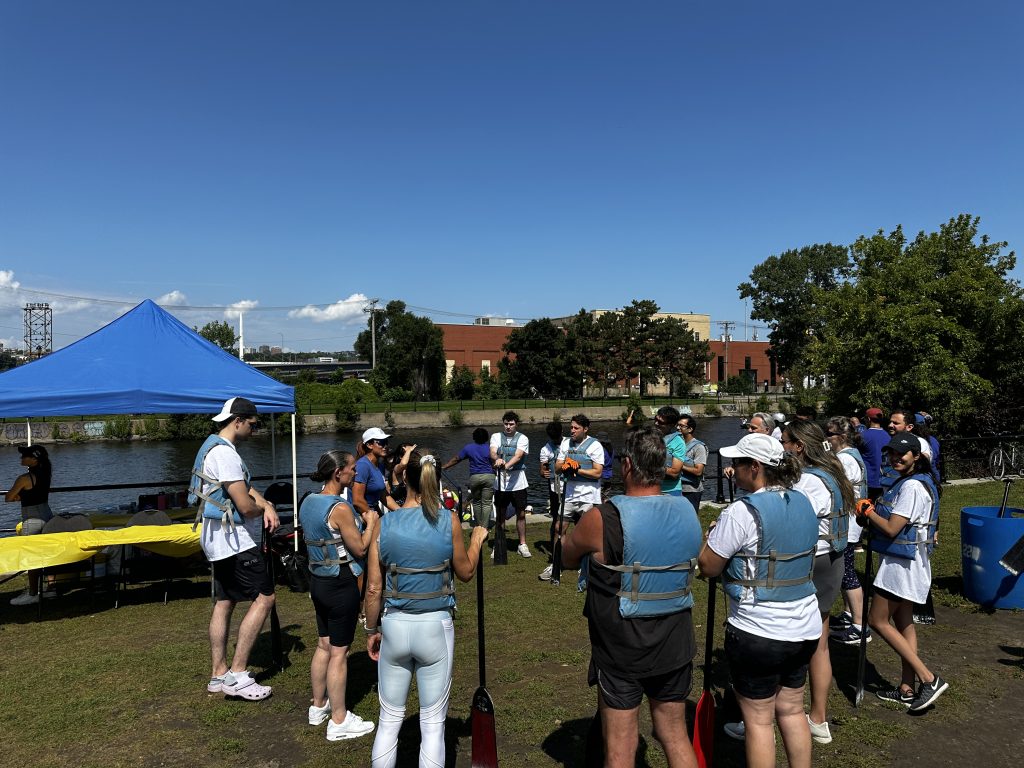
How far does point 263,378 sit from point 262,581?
420 cm

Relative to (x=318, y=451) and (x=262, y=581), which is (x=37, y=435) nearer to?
(x=318, y=451)

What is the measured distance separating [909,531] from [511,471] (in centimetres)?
518

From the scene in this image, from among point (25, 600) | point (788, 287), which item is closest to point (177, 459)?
point (25, 600)

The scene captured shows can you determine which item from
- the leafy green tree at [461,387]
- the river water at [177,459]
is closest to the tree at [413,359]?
the leafy green tree at [461,387]

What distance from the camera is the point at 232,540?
4539 millimetres

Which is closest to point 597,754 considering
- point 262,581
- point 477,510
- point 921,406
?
point 262,581

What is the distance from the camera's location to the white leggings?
124 inches

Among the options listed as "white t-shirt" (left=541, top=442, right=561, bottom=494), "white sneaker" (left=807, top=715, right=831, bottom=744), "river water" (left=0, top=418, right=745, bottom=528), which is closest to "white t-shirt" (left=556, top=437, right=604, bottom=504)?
"white t-shirt" (left=541, top=442, right=561, bottom=494)

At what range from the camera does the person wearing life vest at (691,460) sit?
7.21m

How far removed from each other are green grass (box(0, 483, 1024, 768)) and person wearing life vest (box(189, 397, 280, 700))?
0.24 meters

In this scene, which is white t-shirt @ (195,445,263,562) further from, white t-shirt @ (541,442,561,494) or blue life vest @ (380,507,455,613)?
white t-shirt @ (541,442,561,494)

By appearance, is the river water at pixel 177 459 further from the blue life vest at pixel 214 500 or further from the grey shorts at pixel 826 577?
the blue life vest at pixel 214 500

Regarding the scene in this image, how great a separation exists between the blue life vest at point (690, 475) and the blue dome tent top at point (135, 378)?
467cm

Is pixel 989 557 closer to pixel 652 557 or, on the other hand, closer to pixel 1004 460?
pixel 652 557
